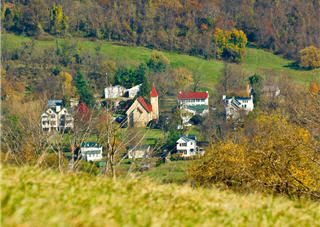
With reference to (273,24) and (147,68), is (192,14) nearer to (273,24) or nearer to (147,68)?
(273,24)

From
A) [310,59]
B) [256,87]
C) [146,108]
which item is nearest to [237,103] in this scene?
[256,87]

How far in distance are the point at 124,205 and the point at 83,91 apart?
46.7 metres

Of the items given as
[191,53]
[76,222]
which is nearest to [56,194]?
[76,222]

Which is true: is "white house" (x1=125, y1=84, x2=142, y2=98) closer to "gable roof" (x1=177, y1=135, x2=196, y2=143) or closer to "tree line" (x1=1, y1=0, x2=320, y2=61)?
"gable roof" (x1=177, y1=135, x2=196, y2=143)

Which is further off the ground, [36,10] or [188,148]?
[36,10]

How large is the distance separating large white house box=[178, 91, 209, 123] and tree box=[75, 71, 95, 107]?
31.2 feet

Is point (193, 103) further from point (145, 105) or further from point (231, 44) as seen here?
point (231, 44)

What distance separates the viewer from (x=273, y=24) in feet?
273

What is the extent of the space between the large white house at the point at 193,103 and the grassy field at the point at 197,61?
6.87 meters

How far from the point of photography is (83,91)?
5062 centimetres

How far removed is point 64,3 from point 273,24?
36.1m

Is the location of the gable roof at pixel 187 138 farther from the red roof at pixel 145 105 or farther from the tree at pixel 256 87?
the tree at pixel 256 87

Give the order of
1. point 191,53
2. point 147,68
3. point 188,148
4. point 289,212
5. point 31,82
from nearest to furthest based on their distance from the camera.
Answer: point 289,212
point 188,148
point 31,82
point 147,68
point 191,53

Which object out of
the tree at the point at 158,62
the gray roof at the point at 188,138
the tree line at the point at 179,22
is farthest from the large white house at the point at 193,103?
the tree line at the point at 179,22
